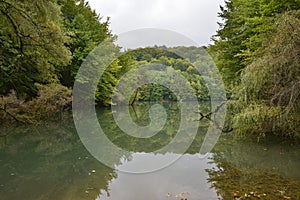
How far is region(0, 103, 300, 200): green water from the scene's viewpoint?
153 inches

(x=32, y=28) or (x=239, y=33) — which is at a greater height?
(x=239, y=33)

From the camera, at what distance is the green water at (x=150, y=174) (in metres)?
3.88

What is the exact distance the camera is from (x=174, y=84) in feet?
114

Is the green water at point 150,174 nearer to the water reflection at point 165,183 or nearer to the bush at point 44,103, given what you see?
the water reflection at point 165,183

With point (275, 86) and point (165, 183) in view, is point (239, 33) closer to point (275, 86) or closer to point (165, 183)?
point (275, 86)

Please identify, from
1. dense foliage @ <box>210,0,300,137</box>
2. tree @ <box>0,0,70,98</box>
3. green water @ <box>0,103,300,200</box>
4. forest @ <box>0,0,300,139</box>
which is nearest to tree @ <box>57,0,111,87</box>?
forest @ <box>0,0,300,139</box>

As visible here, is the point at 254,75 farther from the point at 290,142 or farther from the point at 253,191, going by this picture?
the point at 253,191

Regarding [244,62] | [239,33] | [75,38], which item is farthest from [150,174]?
[75,38]

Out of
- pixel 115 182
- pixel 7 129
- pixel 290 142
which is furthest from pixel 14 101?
pixel 290 142

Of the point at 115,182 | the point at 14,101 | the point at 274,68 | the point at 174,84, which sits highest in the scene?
the point at 174,84

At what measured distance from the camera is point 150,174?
16.2 ft

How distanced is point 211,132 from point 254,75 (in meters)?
3.83

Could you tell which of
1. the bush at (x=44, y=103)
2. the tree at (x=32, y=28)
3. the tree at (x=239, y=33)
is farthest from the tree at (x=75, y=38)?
the tree at (x=32, y=28)

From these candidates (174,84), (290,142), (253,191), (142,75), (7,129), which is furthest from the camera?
(174,84)
